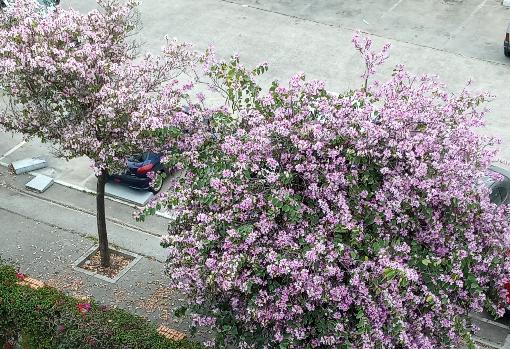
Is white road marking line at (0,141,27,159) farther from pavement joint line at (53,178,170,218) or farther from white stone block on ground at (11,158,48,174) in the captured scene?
pavement joint line at (53,178,170,218)

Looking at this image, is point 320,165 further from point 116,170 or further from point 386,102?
point 116,170

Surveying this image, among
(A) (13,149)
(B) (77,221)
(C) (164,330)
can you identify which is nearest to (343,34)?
(A) (13,149)

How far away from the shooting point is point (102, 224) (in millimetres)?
12852

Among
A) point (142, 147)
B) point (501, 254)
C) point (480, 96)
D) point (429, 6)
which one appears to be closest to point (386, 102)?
point (480, 96)

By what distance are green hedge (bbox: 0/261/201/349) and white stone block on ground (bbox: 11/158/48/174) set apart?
564cm

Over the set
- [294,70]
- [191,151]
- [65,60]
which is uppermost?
[65,60]

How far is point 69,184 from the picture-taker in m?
16.2

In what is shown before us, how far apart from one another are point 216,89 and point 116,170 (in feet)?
6.99

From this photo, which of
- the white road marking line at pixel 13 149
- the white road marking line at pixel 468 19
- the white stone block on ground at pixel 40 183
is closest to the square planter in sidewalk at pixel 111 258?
the white stone block on ground at pixel 40 183

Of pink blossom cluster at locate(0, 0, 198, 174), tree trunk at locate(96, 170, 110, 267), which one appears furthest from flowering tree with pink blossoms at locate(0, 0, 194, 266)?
tree trunk at locate(96, 170, 110, 267)

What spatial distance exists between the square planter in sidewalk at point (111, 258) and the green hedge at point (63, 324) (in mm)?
2180

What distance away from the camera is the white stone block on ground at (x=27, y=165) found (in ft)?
54.1

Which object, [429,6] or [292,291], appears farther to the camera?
Answer: [429,6]

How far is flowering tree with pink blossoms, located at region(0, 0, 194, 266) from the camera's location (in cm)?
1055
